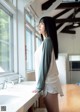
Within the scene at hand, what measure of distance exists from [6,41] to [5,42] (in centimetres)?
8

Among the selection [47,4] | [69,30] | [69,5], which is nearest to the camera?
[47,4]

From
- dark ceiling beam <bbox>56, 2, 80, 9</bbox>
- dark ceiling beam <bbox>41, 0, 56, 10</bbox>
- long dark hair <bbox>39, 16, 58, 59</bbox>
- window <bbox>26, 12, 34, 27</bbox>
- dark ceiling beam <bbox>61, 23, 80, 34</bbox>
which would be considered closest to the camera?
long dark hair <bbox>39, 16, 58, 59</bbox>

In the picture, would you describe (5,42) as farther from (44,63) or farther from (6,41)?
(44,63)

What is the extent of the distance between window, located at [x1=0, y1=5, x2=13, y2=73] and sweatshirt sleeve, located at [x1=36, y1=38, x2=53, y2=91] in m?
1.95

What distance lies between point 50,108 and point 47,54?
1.70ft

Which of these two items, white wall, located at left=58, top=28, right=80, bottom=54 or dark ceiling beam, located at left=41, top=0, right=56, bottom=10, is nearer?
dark ceiling beam, located at left=41, top=0, right=56, bottom=10

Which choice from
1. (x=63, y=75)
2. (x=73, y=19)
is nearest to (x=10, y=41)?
(x=73, y=19)

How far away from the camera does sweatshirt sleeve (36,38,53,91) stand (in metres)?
2.14

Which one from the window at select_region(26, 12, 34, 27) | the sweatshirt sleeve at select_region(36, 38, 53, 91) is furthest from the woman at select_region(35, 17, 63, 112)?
the window at select_region(26, 12, 34, 27)

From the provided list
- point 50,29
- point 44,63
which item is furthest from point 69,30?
point 44,63

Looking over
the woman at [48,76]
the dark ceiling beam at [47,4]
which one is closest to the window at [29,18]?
the dark ceiling beam at [47,4]

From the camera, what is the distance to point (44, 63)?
215cm

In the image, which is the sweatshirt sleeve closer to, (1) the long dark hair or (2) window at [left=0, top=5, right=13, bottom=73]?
(1) the long dark hair

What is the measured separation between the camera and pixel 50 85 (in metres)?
2.14
